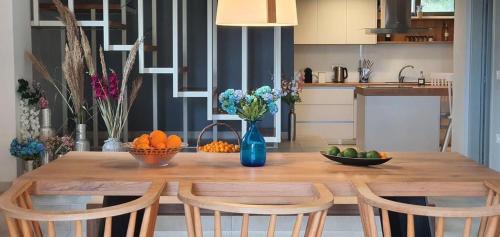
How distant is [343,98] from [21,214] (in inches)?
305

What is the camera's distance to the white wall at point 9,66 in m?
5.39

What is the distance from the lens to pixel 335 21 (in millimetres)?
9492

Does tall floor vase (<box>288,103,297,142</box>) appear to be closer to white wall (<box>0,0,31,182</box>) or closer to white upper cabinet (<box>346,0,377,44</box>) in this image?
white wall (<box>0,0,31,182</box>)

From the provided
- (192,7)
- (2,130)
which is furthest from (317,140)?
(2,130)

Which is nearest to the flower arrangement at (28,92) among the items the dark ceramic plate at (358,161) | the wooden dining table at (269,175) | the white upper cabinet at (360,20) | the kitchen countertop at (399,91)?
the wooden dining table at (269,175)

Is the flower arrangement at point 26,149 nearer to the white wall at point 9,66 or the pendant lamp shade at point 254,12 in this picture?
the white wall at point 9,66

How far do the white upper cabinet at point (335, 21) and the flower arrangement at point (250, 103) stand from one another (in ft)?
22.4

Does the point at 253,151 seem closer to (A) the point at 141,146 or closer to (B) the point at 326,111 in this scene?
(A) the point at 141,146

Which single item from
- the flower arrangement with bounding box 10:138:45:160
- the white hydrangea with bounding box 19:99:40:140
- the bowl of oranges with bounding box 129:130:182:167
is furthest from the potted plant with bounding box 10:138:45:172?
the bowl of oranges with bounding box 129:130:182:167

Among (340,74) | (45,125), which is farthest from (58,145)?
(340,74)

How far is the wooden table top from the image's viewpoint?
244 centimetres

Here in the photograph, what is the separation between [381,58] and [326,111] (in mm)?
1363

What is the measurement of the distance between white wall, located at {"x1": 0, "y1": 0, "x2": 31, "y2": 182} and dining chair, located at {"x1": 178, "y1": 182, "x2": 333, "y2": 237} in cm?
349

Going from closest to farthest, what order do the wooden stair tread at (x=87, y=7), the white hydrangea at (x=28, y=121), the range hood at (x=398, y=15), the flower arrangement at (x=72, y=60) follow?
the flower arrangement at (x=72, y=60), the white hydrangea at (x=28, y=121), the wooden stair tread at (x=87, y=7), the range hood at (x=398, y=15)
